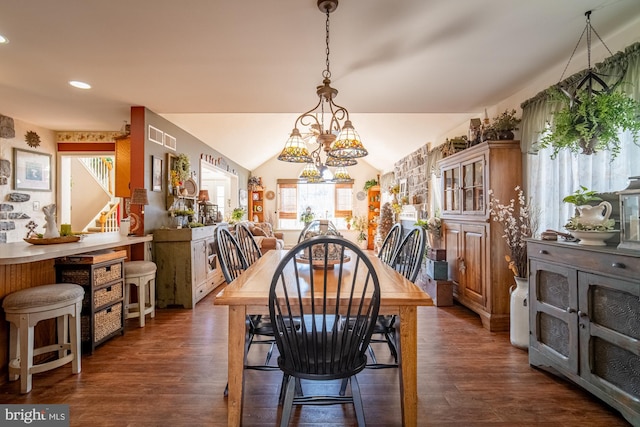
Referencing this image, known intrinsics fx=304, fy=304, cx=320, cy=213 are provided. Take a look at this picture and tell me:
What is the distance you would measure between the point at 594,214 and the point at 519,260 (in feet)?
3.02

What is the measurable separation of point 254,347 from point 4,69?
10.7 ft

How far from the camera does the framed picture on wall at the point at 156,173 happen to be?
12.2 ft

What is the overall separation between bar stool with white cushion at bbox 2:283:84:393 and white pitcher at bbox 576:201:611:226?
3.49 m

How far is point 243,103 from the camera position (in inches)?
138

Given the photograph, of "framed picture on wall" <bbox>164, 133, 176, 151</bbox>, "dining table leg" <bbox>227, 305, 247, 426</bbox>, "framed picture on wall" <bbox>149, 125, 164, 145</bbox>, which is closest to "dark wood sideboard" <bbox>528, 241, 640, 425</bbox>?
"dining table leg" <bbox>227, 305, 247, 426</bbox>

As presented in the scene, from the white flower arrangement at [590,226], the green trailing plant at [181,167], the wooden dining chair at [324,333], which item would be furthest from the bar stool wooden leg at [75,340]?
the white flower arrangement at [590,226]

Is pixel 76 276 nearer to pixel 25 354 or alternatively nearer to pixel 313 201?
pixel 25 354

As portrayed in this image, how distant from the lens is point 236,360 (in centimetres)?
156

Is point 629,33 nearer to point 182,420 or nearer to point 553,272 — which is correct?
point 553,272

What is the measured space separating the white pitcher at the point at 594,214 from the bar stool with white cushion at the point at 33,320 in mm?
3494

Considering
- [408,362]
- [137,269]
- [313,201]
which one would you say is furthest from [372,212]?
[408,362]

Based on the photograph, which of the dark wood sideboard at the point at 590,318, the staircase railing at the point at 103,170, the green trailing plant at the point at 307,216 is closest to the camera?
the dark wood sideboard at the point at 590,318

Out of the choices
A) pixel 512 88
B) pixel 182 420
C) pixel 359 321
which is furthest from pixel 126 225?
pixel 512 88

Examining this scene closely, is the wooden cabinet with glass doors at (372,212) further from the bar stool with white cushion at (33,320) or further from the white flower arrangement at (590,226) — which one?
the bar stool with white cushion at (33,320)
